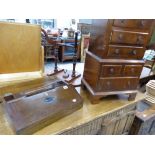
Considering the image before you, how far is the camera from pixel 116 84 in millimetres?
952

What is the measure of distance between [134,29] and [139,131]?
95 cm

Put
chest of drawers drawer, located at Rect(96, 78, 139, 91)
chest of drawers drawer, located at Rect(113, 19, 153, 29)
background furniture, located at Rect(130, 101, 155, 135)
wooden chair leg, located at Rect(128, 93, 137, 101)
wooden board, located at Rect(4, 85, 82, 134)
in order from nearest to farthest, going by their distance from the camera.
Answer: wooden board, located at Rect(4, 85, 82, 134), chest of drawers drawer, located at Rect(113, 19, 153, 29), chest of drawers drawer, located at Rect(96, 78, 139, 91), wooden chair leg, located at Rect(128, 93, 137, 101), background furniture, located at Rect(130, 101, 155, 135)

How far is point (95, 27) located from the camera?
914 millimetres

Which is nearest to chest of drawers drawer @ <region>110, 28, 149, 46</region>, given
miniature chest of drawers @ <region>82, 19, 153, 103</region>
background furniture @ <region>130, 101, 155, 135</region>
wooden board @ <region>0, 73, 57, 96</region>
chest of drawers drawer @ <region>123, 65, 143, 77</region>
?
miniature chest of drawers @ <region>82, 19, 153, 103</region>

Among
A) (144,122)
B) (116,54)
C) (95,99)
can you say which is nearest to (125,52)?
(116,54)

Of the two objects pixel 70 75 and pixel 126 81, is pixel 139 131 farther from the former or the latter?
pixel 70 75

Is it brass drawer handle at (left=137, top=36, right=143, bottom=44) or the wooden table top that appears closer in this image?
the wooden table top

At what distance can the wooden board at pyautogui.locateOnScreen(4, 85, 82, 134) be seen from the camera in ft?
2.17

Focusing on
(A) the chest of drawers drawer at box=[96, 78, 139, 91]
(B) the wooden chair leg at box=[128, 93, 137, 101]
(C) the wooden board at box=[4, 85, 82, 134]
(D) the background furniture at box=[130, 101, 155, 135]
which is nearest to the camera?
(C) the wooden board at box=[4, 85, 82, 134]

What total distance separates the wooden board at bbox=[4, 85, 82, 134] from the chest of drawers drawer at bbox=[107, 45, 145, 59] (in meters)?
0.33

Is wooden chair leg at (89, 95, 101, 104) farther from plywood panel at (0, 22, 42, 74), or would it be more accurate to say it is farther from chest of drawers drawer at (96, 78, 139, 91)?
plywood panel at (0, 22, 42, 74)
